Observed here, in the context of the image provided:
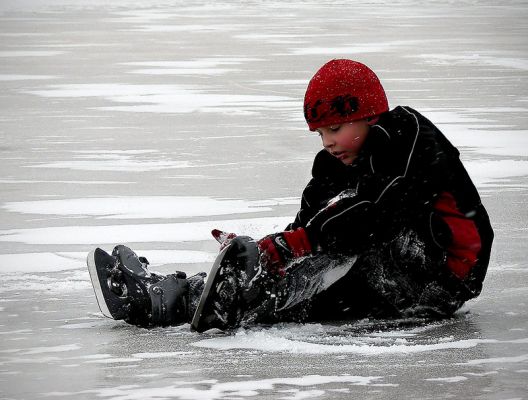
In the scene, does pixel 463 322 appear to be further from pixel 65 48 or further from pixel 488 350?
pixel 65 48

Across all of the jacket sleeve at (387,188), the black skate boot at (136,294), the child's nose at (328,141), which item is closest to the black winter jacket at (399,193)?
the jacket sleeve at (387,188)

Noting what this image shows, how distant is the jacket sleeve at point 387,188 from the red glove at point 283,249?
0.17 feet

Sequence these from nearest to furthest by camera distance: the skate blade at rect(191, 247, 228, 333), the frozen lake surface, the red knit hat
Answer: the frozen lake surface
the skate blade at rect(191, 247, 228, 333)
the red knit hat

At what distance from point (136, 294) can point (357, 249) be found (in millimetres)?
770

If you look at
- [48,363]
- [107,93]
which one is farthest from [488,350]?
[107,93]

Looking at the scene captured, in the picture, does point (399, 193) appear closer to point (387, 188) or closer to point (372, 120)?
point (387, 188)

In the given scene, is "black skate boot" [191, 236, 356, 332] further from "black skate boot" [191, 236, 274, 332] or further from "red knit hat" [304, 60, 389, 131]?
"red knit hat" [304, 60, 389, 131]

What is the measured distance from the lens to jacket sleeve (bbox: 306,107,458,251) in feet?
13.7

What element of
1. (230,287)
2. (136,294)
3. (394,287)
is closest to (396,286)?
(394,287)

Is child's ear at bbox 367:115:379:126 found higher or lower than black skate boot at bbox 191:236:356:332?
higher

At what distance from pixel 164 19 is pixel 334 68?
20.6 meters

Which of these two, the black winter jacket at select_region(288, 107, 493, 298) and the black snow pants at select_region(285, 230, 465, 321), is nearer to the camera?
the black winter jacket at select_region(288, 107, 493, 298)

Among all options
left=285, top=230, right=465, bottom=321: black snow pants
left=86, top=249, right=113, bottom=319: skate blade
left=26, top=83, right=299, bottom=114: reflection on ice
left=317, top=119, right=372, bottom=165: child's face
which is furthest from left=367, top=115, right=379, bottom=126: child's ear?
left=26, top=83, right=299, bottom=114: reflection on ice

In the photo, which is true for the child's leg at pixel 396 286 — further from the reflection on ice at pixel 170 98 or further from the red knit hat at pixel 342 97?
the reflection on ice at pixel 170 98
